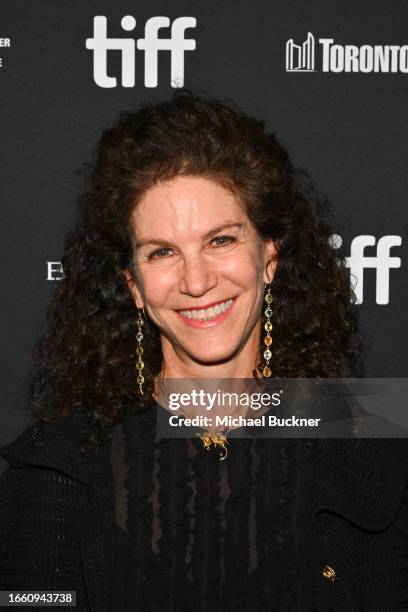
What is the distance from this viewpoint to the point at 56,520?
5.01 ft

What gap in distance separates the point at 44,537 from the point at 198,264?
1.86ft

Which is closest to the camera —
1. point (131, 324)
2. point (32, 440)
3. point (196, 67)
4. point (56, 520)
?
point (56, 520)

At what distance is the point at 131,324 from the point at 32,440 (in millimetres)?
315

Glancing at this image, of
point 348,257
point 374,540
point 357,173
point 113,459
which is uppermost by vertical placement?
point 357,173

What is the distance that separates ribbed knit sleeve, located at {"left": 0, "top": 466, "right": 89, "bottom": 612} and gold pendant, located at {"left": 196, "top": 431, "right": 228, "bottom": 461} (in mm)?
250

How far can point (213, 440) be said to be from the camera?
1.62m

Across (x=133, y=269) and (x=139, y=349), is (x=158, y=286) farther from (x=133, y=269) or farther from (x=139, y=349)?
(x=139, y=349)

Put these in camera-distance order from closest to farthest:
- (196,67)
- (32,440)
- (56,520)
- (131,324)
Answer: (56,520), (32,440), (131,324), (196,67)

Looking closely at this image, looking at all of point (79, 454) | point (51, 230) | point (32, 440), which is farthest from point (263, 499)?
point (51, 230)

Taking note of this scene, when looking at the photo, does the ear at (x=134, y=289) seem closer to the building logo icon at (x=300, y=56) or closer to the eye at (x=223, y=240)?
the eye at (x=223, y=240)

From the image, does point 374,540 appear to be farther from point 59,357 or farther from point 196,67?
point 196,67

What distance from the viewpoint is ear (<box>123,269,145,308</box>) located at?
1655 mm

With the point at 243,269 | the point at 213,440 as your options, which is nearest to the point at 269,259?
the point at 243,269

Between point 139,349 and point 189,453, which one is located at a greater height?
point 139,349
